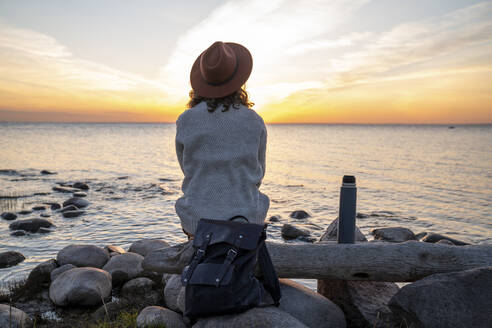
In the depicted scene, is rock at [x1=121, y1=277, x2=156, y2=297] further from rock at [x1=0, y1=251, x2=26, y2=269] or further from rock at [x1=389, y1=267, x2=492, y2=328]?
rock at [x1=389, y1=267, x2=492, y2=328]

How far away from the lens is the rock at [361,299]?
425 centimetres

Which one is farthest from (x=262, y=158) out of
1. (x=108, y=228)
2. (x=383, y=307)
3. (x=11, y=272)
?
(x=108, y=228)

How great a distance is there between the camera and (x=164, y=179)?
64.4 feet

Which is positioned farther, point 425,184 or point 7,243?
point 425,184

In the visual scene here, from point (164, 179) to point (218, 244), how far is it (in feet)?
56.7

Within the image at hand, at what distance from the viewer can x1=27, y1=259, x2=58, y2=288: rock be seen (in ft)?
20.0

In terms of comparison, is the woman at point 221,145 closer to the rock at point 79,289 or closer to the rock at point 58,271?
the rock at point 79,289

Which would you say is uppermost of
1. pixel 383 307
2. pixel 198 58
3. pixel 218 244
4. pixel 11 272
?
pixel 198 58

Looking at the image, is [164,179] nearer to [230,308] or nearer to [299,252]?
[299,252]

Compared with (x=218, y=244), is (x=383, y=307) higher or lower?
lower

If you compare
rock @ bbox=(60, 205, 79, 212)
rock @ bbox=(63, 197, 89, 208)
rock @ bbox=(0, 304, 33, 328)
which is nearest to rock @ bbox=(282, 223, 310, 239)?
rock @ bbox=(0, 304, 33, 328)

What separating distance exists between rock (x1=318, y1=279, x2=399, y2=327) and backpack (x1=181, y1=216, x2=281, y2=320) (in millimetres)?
1991

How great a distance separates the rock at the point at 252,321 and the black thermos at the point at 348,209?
79.7 inches

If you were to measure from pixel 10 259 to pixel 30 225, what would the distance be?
8.43 feet
